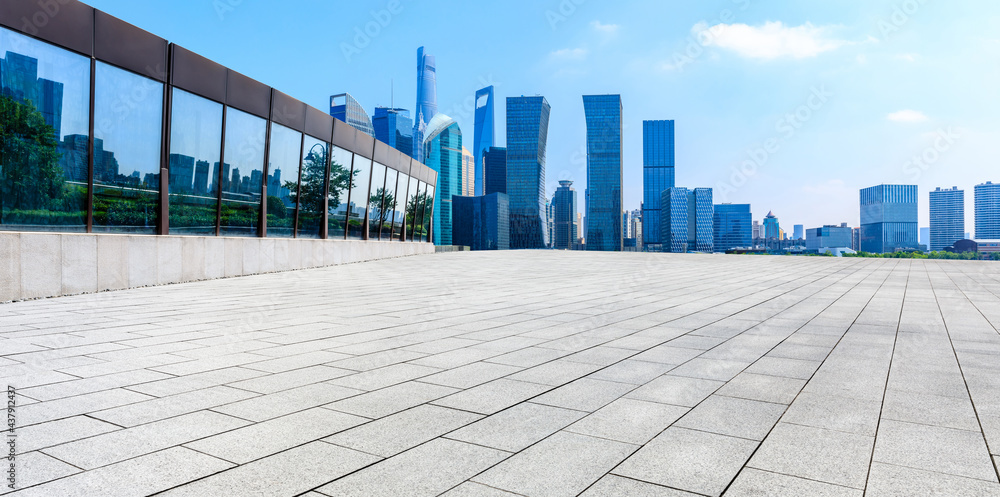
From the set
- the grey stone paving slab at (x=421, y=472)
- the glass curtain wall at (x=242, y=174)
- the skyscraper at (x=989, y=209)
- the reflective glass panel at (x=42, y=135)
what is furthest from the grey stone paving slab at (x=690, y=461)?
the skyscraper at (x=989, y=209)

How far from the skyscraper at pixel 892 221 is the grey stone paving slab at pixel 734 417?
19016 centimetres

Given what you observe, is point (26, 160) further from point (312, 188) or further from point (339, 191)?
point (339, 191)

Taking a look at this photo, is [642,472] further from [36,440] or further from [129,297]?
[129,297]

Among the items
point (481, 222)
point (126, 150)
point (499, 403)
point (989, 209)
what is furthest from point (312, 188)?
point (989, 209)

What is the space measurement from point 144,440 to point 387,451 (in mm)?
1525

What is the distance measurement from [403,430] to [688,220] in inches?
6735

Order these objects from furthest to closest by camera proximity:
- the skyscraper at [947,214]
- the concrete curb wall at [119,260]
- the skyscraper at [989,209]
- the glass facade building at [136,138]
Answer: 1. the skyscraper at [947,214]
2. the skyscraper at [989,209]
3. the glass facade building at [136,138]
4. the concrete curb wall at [119,260]

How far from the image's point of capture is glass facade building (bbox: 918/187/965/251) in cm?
16988

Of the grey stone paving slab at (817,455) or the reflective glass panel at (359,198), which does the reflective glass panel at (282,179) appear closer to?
the reflective glass panel at (359,198)

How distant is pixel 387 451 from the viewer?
3.24 metres

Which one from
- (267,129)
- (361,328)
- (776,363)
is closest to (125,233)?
(267,129)

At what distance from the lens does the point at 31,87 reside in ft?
35.2

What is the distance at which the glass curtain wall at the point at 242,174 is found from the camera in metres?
16.0

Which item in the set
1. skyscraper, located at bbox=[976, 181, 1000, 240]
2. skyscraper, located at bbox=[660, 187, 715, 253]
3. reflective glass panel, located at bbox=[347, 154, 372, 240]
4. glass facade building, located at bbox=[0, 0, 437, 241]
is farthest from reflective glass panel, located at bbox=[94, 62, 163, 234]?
skyscraper, located at bbox=[976, 181, 1000, 240]
